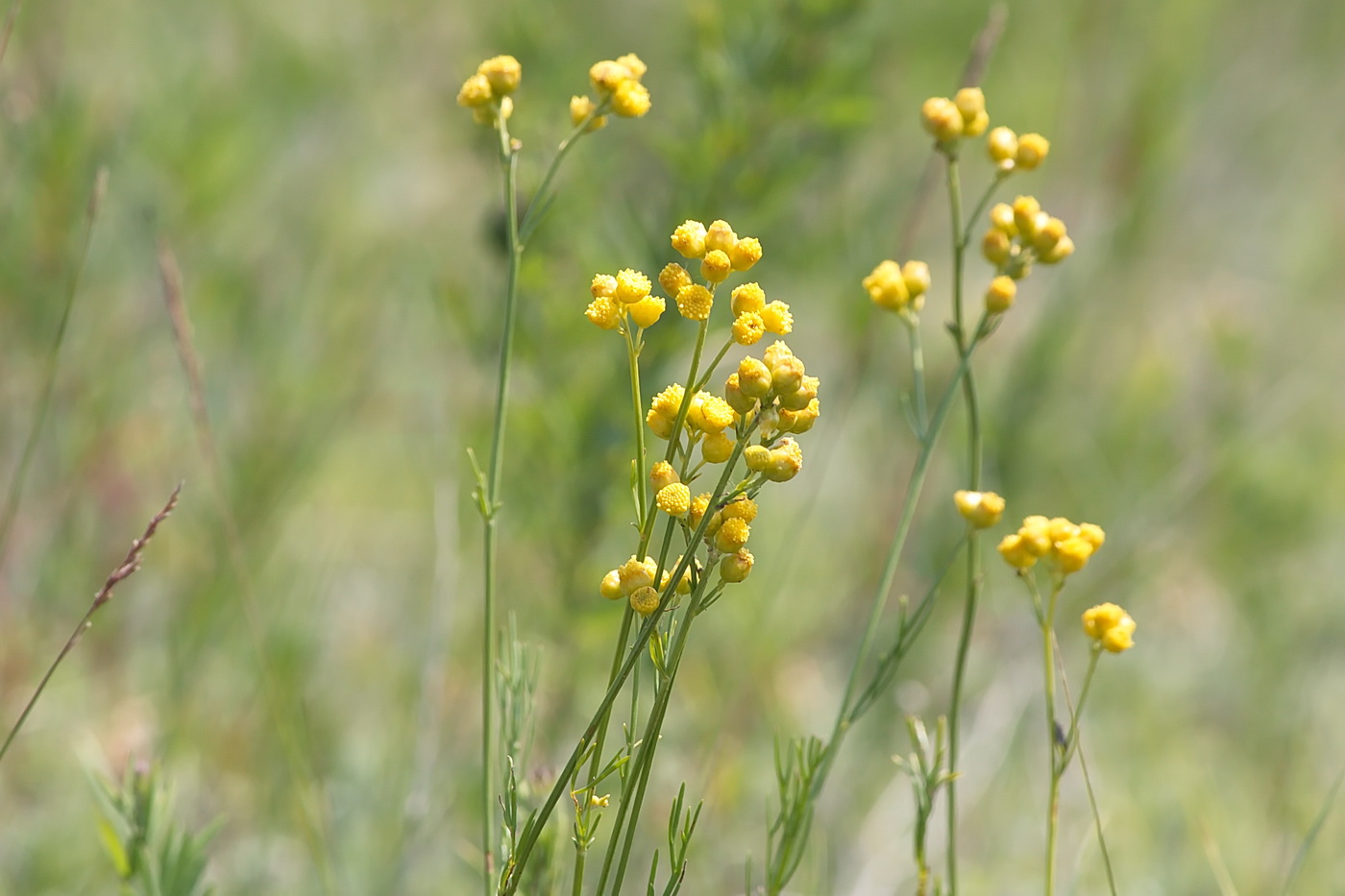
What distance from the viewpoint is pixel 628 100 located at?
108 centimetres

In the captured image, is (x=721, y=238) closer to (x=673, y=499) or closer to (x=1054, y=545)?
(x=673, y=499)

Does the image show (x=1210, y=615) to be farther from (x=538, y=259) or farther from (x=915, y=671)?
(x=538, y=259)

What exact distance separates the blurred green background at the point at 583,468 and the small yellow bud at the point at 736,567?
2.65ft

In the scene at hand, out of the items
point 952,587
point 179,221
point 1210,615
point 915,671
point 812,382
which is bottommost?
point 812,382

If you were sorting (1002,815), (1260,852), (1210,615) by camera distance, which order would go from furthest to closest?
(1210,615) < (1002,815) < (1260,852)

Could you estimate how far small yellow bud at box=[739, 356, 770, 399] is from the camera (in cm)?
90

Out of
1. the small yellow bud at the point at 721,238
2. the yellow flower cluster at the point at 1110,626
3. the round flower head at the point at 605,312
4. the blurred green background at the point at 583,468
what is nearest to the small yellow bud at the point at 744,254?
the small yellow bud at the point at 721,238

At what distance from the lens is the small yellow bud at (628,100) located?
42.3 inches

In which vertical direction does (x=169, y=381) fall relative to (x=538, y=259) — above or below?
above

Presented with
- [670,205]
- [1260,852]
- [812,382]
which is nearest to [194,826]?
[670,205]

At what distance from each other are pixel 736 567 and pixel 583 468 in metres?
1.28

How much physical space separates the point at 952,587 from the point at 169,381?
93.6 inches

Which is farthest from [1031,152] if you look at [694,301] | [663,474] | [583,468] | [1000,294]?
[583,468]

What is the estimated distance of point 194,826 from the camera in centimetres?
207
